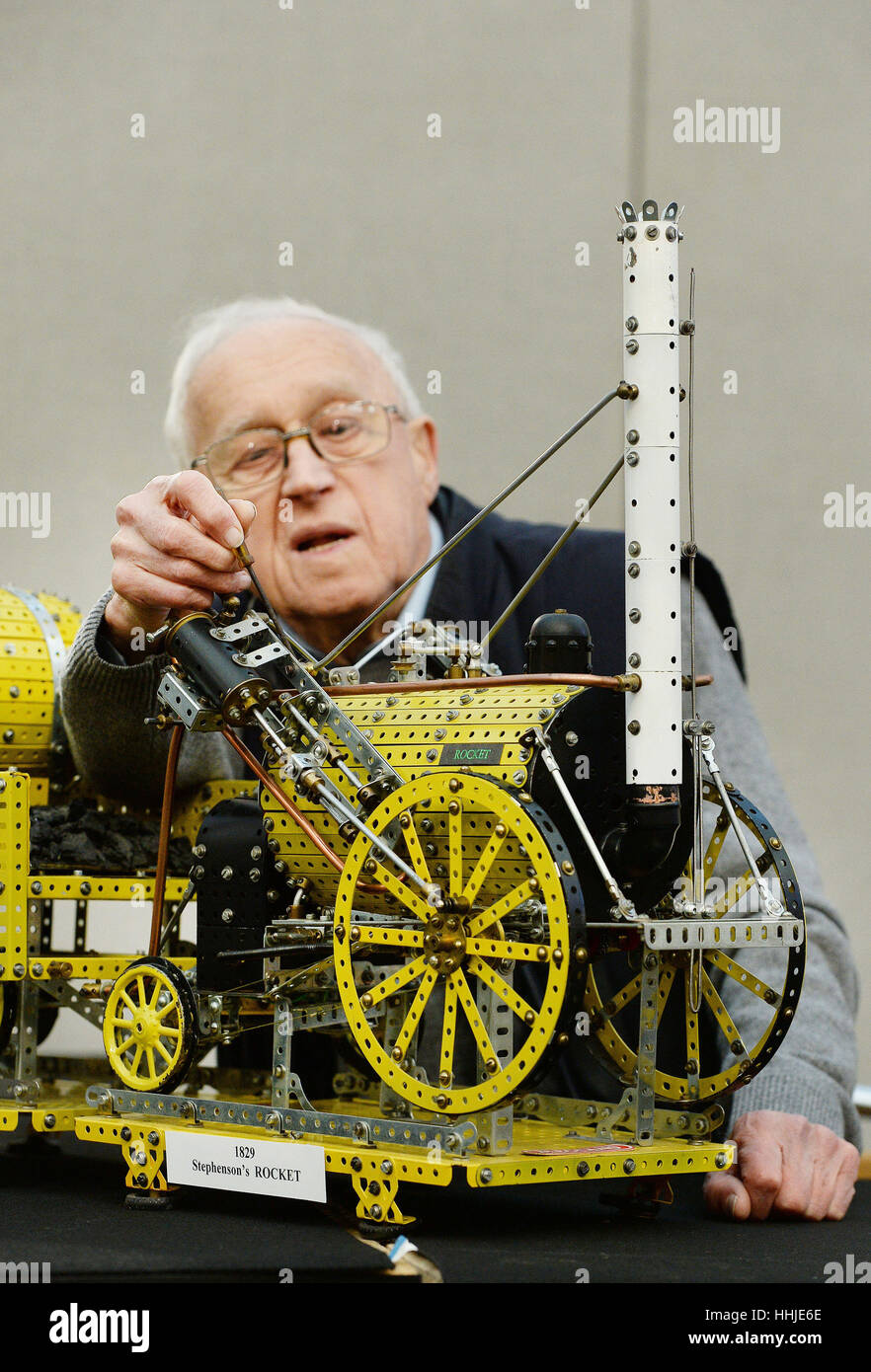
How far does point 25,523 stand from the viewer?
713 cm

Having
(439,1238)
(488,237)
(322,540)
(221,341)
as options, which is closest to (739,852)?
(322,540)

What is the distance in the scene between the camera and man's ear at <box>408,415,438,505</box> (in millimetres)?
4957

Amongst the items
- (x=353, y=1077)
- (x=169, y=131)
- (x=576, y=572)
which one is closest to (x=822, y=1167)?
(x=353, y=1077)

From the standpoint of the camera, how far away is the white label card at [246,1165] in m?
2.78

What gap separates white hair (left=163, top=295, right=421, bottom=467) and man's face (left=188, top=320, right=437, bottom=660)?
38 millimetres

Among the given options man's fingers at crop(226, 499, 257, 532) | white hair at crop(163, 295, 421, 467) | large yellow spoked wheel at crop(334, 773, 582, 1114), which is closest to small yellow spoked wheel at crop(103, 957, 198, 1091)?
large yellow spoked wheel at crop(334, 773, 582, 1114)

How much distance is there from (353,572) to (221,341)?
32.0 inches

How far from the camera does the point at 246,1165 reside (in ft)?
9.45

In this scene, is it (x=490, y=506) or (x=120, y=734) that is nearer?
(x=490, y=506)

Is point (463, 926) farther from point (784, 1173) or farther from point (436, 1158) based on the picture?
Result: point (784, 1173)

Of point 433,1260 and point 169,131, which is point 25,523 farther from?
point 433,1260

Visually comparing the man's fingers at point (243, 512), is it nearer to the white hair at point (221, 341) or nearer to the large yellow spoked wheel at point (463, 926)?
the large yellow spoked wheel at point (463, 926)

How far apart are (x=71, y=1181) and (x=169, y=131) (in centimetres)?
482

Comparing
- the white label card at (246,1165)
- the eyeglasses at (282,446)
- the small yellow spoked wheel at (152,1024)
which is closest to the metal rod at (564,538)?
the small yellow spoked wheel at (152,1024)
